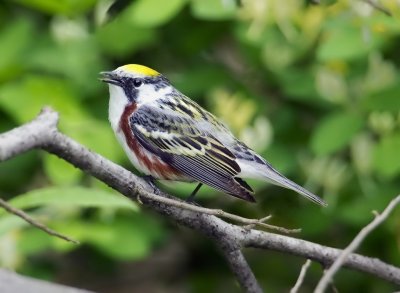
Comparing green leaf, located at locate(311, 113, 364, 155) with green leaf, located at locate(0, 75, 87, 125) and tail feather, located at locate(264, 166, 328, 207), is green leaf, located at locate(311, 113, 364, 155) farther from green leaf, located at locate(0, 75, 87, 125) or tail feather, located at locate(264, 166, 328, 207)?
green leaf, located at locate(0, 75, 87, 125)

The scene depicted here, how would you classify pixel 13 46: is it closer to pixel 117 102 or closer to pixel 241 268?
pixel 117 102

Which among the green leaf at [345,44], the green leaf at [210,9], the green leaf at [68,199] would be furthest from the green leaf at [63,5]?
the green leaf at [68,199]

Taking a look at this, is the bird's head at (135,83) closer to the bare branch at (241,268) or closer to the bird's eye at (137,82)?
the bird's eye at (137,82)

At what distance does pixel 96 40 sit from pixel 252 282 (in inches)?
92.4

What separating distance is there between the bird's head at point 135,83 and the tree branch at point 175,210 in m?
0.81

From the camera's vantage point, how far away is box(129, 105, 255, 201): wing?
3.23m

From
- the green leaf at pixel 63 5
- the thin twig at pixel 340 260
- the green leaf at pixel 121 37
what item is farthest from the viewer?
the green leaf at pixel 121 37

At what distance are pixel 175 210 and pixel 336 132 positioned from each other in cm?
171

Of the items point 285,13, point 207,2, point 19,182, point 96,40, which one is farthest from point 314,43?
point 19,182

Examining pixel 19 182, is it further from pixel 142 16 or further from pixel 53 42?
pixel 142 16

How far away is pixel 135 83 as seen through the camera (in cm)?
335

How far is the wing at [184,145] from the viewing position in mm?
3232

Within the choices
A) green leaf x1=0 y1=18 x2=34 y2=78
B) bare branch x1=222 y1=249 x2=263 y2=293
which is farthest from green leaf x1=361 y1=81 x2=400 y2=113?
green leaf x1=0 y1=18 x2=34 y2=78

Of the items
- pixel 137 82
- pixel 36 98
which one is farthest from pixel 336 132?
pixel 36 98
